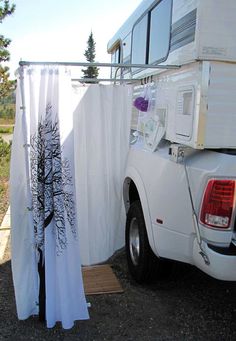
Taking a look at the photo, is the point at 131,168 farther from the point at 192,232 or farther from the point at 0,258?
the point at 0,258

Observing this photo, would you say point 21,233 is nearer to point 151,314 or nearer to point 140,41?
point 151,314

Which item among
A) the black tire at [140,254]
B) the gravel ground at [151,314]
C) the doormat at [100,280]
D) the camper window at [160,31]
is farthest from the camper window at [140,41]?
the gravel ground at [151,314]

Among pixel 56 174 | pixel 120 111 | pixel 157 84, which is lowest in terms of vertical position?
pixel 56 174

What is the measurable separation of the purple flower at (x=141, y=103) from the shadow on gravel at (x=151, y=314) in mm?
1712

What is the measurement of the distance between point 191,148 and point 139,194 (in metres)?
0.87

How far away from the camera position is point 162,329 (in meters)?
3.23

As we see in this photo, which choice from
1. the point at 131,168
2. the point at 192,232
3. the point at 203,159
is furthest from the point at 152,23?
the point at 192,232

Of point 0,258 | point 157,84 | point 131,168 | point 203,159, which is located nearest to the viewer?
point 203,159

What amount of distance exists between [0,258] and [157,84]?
98.6 inches

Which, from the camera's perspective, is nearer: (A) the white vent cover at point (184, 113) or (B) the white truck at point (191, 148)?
(B) the white truck at point (191, 148)

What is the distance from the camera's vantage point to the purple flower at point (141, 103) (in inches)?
163

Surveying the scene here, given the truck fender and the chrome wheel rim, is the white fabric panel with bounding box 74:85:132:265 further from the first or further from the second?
the chrome wheel rim

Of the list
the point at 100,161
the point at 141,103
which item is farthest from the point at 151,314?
the point at 141,103

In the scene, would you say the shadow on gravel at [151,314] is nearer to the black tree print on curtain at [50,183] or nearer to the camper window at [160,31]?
the black tree print on curtain at [50,183]
